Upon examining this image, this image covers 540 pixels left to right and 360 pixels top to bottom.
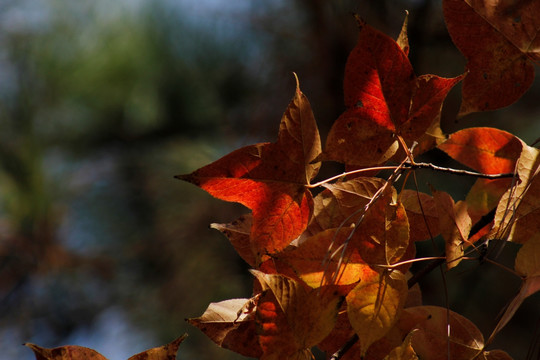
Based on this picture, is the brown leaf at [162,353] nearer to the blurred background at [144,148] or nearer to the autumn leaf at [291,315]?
the autumn leaf at [291,315]

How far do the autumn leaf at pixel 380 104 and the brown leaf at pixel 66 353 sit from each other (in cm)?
9

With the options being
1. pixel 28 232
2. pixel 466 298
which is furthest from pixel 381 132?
pixel 28 232

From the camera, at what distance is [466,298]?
81cm

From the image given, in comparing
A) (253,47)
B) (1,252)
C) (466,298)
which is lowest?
(1,252)

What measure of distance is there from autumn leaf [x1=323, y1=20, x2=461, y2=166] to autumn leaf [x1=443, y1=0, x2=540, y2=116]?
0.02 metres

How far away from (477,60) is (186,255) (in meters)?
0.87

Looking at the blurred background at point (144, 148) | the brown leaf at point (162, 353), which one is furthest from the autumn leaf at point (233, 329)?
the blurred background at point (144, 148)

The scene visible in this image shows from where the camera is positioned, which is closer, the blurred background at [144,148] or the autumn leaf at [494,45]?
the autumn leaf at [494,45]

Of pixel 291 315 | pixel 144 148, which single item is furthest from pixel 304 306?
pixel 144 148

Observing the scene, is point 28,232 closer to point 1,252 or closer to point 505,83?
point 1,252

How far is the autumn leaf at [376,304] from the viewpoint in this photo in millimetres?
125

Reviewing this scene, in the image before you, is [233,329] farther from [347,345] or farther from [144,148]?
[144,148]

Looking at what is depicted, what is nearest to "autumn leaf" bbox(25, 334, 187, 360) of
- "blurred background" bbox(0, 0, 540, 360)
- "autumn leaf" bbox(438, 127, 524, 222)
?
"autumn leaf" bbox(438, 127, 524, 222)

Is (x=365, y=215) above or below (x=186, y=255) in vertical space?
above
